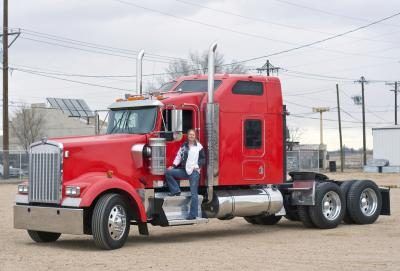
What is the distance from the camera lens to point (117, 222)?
41.4 feet

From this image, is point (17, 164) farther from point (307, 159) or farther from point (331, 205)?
point (331, 205)

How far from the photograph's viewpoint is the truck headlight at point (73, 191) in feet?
40.2

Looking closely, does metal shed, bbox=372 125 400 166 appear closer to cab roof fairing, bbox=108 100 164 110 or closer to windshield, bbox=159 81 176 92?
windshield, bbox=159 81 176 92

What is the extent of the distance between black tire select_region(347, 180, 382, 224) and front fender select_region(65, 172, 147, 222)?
5.80 m

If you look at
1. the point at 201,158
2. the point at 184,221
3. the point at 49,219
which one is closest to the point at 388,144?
the point at 201,158

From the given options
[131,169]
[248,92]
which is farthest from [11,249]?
[248,92]

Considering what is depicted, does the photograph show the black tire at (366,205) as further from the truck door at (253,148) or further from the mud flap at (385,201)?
the truck door at (253,148)

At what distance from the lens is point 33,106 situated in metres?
84.6

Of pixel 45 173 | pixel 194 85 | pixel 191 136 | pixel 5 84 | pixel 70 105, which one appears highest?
pixel 70 105

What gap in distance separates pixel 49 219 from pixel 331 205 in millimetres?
6803

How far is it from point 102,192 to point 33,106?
244ft

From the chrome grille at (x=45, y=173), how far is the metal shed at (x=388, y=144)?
49.2 metres

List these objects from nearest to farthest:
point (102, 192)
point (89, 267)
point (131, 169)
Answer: point (89, 267) → point (102, 192) → point (131, 169)

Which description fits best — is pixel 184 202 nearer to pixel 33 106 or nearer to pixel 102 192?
pixel 102 192
